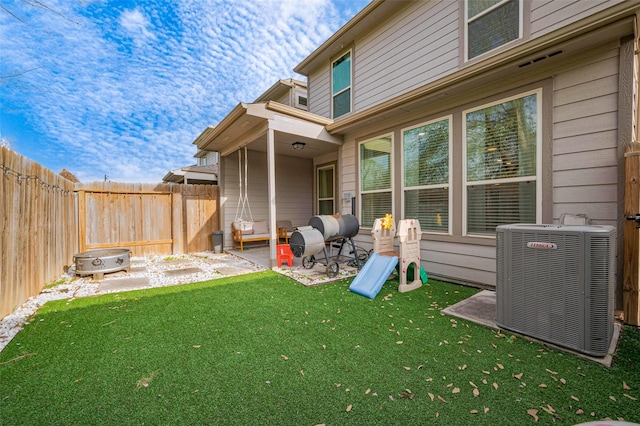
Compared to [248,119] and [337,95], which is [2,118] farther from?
[337,95]

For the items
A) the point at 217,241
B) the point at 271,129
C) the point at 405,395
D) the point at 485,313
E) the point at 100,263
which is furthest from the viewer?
the point at 217,241

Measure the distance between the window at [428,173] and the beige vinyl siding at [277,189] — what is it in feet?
15.4

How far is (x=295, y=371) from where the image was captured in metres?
2.09

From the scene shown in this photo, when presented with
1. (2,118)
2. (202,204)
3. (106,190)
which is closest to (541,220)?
(2,118)

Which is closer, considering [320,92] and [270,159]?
[270,159]

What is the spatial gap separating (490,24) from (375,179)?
10.8 feet

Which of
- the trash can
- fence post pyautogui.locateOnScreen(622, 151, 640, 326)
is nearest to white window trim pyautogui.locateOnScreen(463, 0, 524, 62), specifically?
fence post pyautogui.locateOnScreen(622, 151, 640, 326)

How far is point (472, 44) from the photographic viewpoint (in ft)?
15.3

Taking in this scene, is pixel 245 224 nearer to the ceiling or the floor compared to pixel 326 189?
nearer to the floor

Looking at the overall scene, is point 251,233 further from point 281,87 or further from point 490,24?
point 490,24

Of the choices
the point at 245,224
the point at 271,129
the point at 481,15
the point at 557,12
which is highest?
the point at 481,15

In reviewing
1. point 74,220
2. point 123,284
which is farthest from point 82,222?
point 123,284

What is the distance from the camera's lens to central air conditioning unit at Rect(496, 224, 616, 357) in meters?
2.12

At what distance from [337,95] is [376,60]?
141 cm
